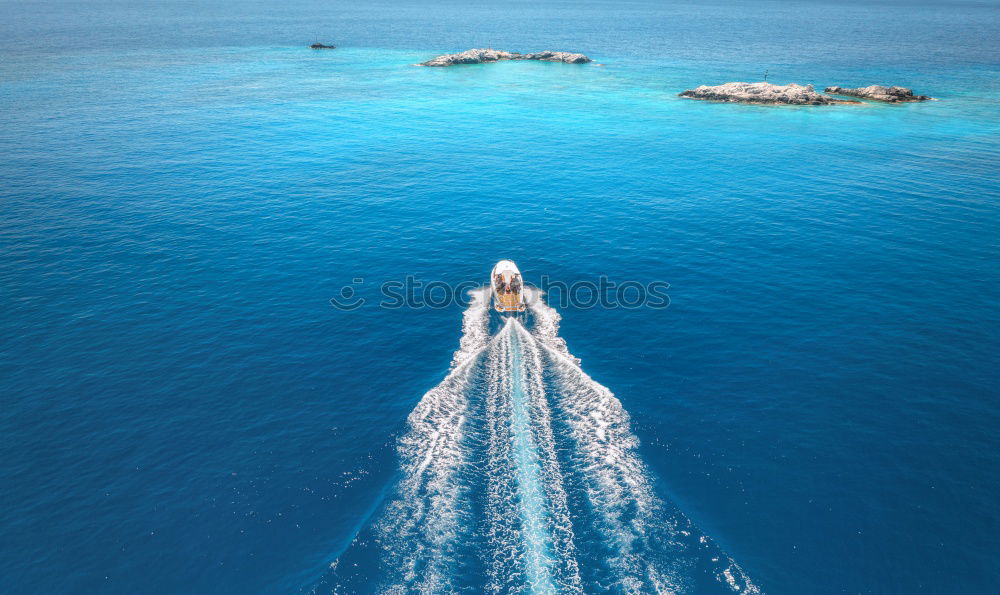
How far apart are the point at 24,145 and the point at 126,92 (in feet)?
204

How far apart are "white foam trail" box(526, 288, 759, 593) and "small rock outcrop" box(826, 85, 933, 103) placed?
580ft

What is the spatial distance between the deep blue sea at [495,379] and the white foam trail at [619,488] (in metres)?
0.26

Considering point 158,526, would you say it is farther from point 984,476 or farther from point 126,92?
point 126,92

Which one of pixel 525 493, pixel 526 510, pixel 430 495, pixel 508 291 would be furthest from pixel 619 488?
pixel 508 291

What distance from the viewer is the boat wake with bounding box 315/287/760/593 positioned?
38.6m

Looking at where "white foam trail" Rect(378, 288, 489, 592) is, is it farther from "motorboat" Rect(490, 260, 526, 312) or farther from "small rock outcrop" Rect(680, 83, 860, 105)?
"small rock outcrop" Rect(680, 83, 860, 105)

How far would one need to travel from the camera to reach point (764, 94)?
6993 inches

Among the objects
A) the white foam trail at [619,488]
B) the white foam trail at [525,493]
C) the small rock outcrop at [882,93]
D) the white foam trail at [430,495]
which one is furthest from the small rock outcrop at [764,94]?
the white foam trail at [430,495]

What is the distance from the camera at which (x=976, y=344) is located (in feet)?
207

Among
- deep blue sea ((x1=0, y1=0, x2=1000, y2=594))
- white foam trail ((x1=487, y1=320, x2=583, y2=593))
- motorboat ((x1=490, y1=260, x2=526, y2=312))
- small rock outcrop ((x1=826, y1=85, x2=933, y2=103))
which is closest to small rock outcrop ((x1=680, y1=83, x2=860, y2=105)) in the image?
small rock outcrop ((x1=826, y1=85, x2=933, y2=103))

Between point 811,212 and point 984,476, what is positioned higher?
point 811,212

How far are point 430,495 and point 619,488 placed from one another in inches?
620

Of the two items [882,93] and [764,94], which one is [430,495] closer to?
[764,94]

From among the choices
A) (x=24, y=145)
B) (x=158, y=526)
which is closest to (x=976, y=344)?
(x=158, y=526)
